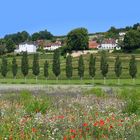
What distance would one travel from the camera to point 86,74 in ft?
370

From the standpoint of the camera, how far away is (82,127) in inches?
509

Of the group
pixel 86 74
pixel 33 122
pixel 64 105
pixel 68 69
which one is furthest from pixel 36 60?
pixel 33 122

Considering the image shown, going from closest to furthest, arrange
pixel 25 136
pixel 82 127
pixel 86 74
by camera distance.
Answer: pixel 25 136
pixel 82 127
pixel 86 74

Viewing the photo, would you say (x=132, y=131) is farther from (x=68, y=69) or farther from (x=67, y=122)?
(x=68, y=69)

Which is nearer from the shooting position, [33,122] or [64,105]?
[33,122]

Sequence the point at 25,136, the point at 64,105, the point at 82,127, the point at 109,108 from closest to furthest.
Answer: the point at 25,136
the point at 82,127
the point at 109,108
the point at 64,105

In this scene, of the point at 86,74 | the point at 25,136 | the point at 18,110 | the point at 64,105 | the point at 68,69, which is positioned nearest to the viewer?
the point at 25,136

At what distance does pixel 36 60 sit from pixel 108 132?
296ft

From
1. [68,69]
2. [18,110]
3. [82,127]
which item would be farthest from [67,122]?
[68,69]

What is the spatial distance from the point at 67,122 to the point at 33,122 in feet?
2.98

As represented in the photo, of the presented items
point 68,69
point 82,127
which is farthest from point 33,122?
point 68,69

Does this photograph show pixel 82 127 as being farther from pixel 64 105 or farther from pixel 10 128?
pixel 64 105

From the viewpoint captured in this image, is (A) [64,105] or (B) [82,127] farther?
(A) [64,105]

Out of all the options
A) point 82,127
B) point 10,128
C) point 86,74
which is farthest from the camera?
point 86,74
